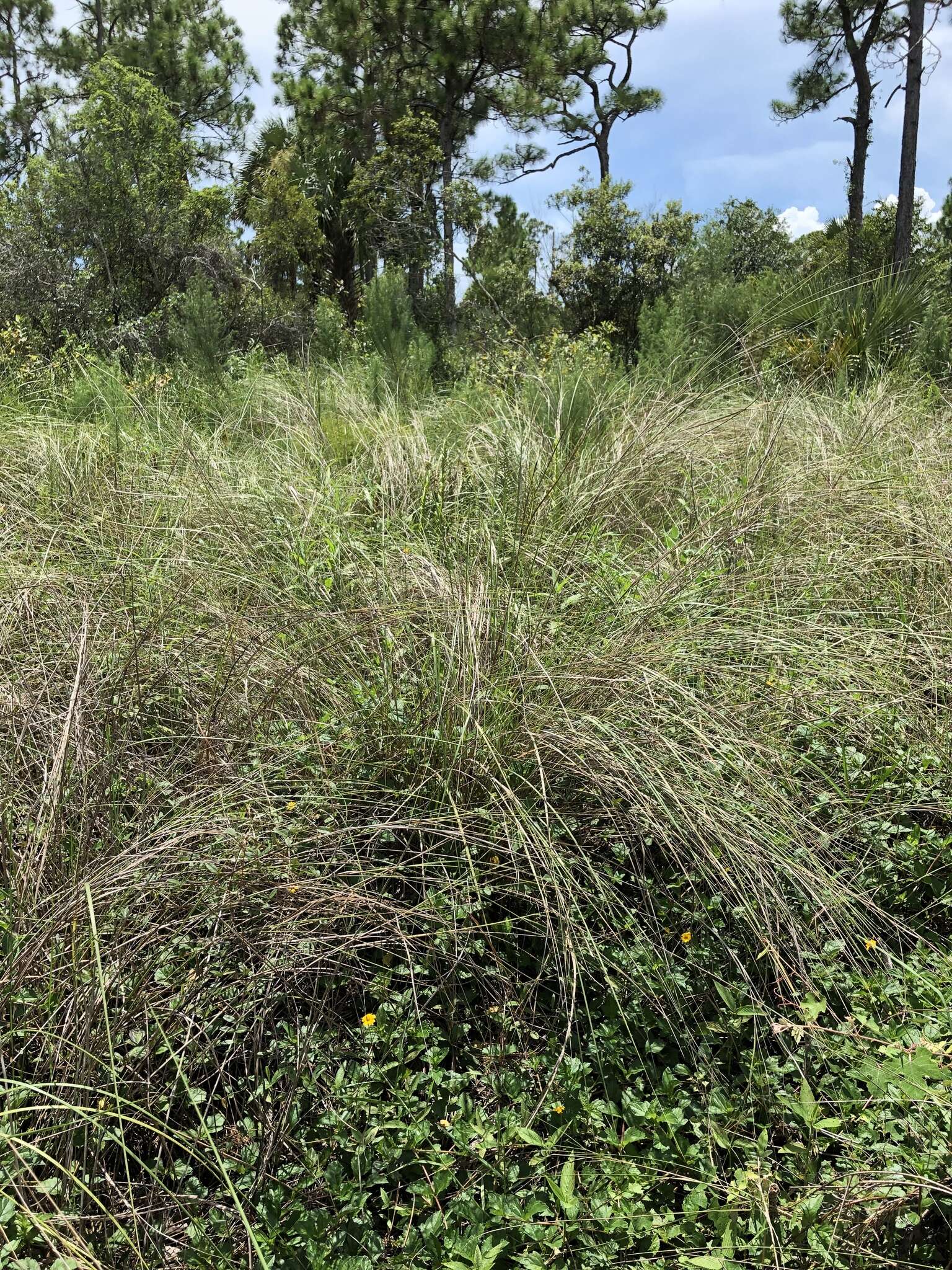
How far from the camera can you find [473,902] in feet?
5.45

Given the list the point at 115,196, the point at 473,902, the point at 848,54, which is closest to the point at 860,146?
the point at 848,54

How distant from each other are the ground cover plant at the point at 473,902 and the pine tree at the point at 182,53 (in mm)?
18400

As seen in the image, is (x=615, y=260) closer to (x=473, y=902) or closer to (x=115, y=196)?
(x=115, y=196)

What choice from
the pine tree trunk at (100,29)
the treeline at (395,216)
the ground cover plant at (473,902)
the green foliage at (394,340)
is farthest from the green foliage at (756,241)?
the ground cover plant at (473,902)

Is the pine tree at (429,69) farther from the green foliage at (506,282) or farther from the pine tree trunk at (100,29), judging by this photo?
the pine tree trunk at (100,29)

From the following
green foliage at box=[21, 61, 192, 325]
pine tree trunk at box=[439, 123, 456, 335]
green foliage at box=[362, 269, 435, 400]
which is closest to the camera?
green foliage at box=[362, 269, 435, 400]

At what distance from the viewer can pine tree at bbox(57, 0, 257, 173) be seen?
1783cm

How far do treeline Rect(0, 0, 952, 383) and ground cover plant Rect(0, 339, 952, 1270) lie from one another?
1929mm

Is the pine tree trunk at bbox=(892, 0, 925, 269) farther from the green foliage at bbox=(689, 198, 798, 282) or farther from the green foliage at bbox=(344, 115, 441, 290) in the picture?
the green foliage at bbox=(344, 115, 441, 290)

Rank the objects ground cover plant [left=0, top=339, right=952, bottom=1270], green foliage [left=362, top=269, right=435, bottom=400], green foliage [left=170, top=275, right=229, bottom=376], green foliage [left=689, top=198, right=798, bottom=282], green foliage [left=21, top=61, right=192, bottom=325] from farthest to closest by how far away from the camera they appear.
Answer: green foliage [left=689, top=198, right=798, bottom=282]
green foliage [left=21, top=61, right=192, bottom=325]
green foliage [left=170, top=275, right=229, bottom=376]
green foliage [left=362, top=269, right=435, bottom=400]
ground cover plant [left=0, top=339, right=952, bottom=1270]

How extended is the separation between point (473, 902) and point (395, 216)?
1598 centimetres

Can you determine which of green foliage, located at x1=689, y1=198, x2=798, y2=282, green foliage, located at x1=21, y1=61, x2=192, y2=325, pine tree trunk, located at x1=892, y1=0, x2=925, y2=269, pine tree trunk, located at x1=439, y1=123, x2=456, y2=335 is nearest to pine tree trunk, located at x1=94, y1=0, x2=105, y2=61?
pine tree trunk, located at x1=439, y1=123, x2=456, y2=335

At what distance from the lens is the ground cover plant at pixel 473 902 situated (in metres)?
1.29

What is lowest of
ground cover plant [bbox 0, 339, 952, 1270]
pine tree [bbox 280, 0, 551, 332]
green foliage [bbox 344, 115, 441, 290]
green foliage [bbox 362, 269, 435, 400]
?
ground cover plant [bbox 0, 339, 952, 1270]
